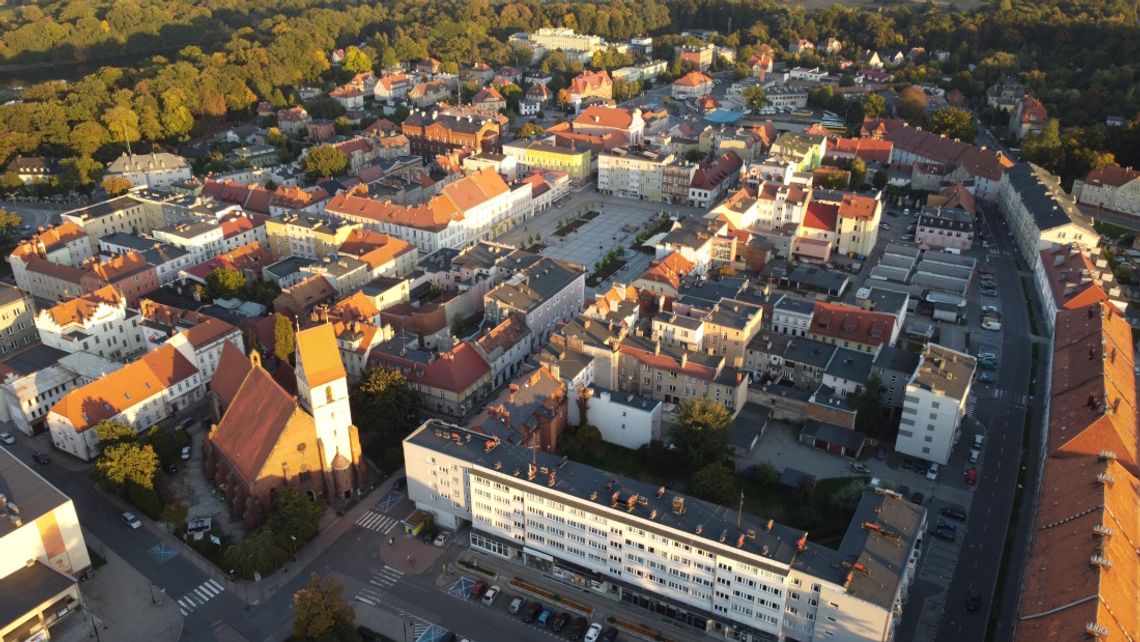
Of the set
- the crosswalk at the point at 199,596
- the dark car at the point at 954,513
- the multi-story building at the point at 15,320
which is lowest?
the crosswalk at the point at 199,596

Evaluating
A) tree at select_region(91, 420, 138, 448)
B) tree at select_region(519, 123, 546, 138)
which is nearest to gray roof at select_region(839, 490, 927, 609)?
tree at select_region(91, 420, 138, 448)

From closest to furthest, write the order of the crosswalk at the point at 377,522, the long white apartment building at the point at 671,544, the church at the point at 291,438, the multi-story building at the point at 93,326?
1. the long white apartment building at the point at 671,544
2. the church at the point at 291,438
3. the crosswalk at the point at 377,522
4. the multi-story building at the point at 93,326

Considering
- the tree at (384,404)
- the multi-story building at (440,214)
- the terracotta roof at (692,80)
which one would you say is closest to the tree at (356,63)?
the terracotta roof at (692,80)

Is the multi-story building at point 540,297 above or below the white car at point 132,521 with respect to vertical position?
above

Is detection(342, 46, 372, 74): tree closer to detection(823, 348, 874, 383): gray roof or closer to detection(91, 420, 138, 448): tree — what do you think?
detection(91, 420, 138, 448): tree

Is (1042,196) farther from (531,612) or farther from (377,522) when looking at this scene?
(377,522)

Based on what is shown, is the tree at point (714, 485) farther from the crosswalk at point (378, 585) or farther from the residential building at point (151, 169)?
the residential building at point (151, 169)

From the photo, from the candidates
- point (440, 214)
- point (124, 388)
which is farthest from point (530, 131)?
point (124, 388)
